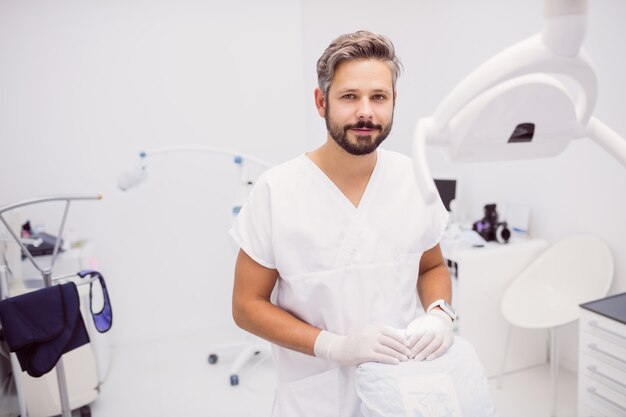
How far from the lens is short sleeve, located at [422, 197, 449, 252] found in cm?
116

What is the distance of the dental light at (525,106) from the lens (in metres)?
0.43

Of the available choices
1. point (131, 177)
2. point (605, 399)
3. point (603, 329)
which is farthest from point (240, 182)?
point (605, 399)

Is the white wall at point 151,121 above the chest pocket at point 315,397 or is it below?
above

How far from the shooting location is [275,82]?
3016 mm

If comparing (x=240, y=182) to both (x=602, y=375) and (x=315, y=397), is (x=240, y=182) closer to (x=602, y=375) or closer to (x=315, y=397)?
(x=315, y=397)

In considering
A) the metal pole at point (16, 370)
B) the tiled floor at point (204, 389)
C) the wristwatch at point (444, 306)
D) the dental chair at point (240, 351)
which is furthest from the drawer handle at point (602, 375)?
the metal pole at point (16, 370)

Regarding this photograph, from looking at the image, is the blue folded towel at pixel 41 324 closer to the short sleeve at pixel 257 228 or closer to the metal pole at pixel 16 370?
the metal pole at pixel 16 370

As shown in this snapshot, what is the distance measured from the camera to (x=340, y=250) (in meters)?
1.08

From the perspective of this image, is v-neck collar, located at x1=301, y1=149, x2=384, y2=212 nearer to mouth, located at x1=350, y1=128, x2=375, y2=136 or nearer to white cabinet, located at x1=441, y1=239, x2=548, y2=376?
mouth, located at x1=350, y1=128, x2=375, y2=136

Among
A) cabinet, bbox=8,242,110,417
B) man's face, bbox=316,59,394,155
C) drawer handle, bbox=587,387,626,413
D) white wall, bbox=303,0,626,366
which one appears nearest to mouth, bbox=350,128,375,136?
man's face, bbox=316,59,394,155

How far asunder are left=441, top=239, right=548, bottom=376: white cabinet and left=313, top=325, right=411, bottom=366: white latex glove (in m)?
1.38

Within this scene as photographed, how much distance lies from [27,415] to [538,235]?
2.71 meters

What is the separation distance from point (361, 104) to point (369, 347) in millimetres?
518

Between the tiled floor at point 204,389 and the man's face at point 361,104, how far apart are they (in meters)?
1.65
